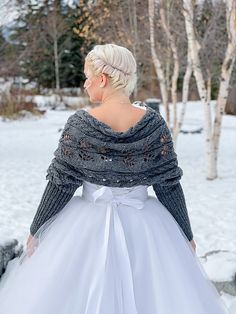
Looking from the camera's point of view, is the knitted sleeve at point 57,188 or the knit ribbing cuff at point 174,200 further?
the knit ribbing cuff at point 174,200

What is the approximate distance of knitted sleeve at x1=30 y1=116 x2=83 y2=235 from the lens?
7.17ft

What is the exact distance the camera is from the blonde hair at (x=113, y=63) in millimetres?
2129

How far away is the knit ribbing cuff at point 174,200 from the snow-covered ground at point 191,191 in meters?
1.37

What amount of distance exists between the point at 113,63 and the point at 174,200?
0.68 m

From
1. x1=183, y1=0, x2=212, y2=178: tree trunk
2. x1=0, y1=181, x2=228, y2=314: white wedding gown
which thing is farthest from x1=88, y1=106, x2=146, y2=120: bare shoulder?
x1=183, y1=0, x2=212, y2=178: tree trunk

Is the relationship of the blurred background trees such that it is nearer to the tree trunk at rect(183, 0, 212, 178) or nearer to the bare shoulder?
the tree trunk at rect(183, 0, 212, 178)

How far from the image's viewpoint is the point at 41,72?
106ft

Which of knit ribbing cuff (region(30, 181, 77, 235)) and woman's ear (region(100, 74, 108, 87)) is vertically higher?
woman's ear (region(100, 74, 108, 87))

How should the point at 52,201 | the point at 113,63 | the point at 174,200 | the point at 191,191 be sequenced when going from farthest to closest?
the point at 191,191 < the point at 174,200 < the point at 52,201 < the point at 113,63

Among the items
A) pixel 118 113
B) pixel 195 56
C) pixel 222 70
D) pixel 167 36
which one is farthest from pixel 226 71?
pixel 118 113

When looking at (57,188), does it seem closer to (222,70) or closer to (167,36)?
(222,70)

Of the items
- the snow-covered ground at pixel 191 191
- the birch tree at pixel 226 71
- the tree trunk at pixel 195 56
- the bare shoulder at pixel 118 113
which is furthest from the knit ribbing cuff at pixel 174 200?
the tree trunk at pixel 195 56

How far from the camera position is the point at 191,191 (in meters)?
7.36

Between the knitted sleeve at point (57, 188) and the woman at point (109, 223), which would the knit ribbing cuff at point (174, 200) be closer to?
the woman at point (109, 223)
